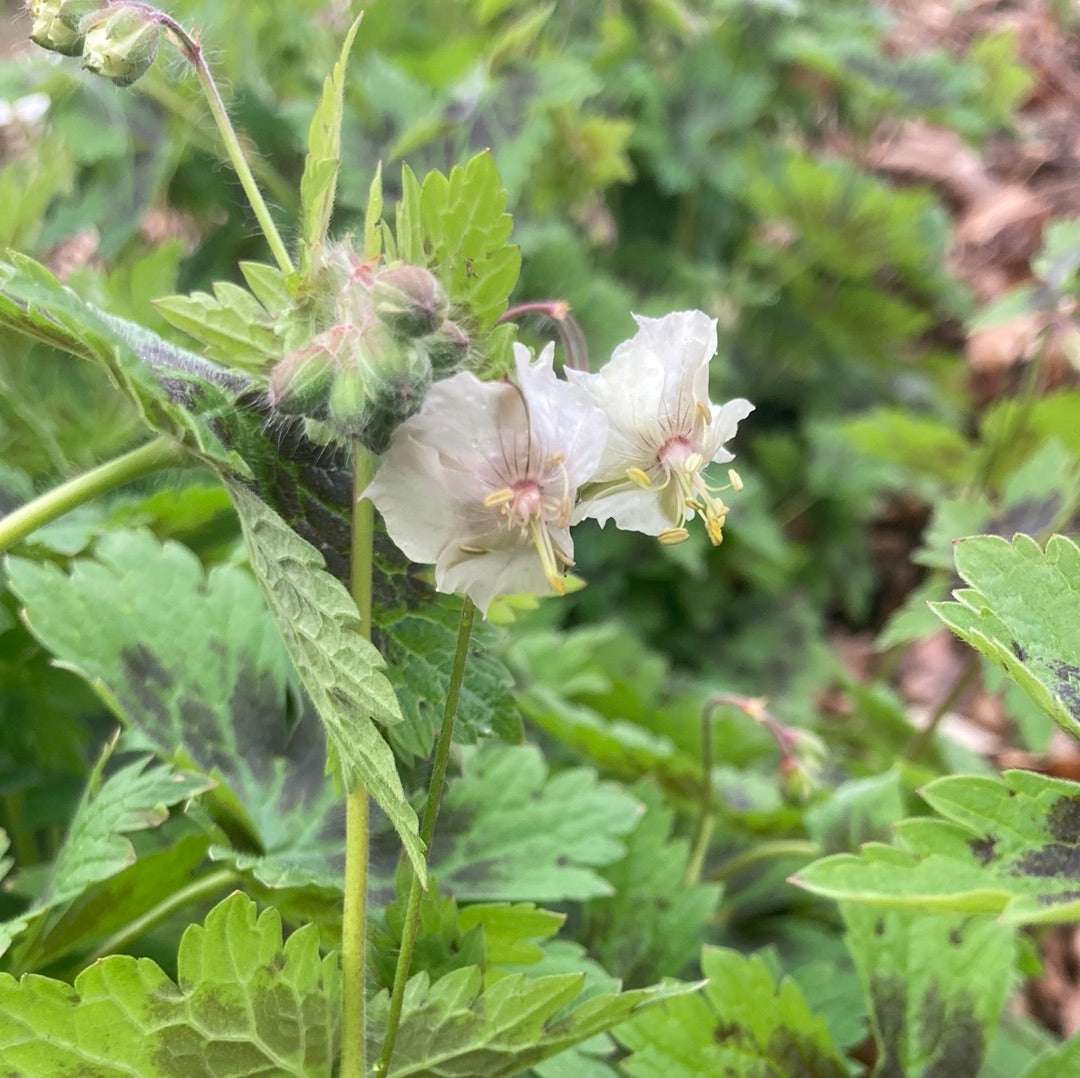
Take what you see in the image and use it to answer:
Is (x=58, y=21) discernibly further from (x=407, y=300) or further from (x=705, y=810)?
(x=705, y=810)

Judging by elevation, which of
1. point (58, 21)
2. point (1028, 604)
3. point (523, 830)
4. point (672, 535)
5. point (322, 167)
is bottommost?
point (523, 830)

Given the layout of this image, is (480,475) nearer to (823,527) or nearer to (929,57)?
(823,527)

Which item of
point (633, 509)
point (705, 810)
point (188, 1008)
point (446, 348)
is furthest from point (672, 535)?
point (705, 810)

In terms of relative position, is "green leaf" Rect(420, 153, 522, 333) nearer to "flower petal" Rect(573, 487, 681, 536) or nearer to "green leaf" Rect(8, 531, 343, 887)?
"flower petal" Rect(573, 487, 681, 536)

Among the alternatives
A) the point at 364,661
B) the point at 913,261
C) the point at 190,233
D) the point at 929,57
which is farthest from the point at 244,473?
the point at 929,57

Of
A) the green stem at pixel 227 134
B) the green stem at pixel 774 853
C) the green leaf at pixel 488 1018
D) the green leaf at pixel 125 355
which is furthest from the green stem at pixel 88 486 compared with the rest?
the green stem at pixel 774 853

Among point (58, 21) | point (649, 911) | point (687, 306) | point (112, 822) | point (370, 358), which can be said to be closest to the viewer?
point (370, 358)
